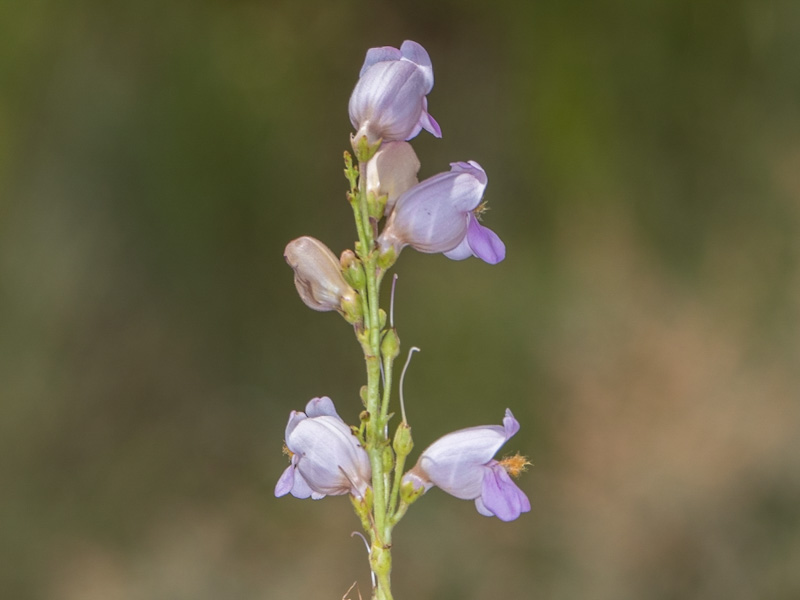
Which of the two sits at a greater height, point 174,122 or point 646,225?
point 174,122

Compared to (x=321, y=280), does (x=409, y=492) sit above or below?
below

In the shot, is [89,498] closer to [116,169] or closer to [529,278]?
[116,169]

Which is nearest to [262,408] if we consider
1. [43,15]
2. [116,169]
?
[116,169]

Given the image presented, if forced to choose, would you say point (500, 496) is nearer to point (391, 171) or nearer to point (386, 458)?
point (386, 458)

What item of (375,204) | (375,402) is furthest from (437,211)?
(375,402)

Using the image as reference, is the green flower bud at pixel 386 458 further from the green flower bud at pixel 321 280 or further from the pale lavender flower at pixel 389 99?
the pale lavender flower at pixel 389 99
